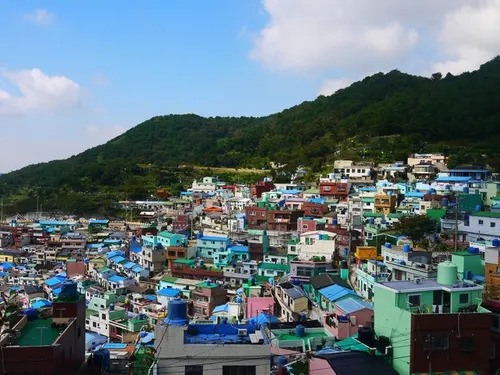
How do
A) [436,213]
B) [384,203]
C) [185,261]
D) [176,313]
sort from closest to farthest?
[176,313] < [436,213] < [185,261] < [384,203]

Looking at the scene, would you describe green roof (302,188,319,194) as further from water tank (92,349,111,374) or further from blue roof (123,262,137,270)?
water tank (92,349,111,374)

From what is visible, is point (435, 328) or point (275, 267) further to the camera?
point (275, 267)

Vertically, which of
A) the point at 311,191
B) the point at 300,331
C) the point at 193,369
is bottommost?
the point at 300,331

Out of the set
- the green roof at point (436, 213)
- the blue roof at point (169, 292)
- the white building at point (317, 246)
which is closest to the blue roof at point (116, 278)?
the blue roof at point (169, 292)

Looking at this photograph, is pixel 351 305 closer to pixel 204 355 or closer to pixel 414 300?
pixel 414 300

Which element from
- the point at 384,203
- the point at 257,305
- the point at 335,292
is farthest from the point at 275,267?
the point at 384,203

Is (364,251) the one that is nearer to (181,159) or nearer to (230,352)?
(230,352)

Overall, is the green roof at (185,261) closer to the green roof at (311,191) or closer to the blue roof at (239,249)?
the blue roof at (239,249)
